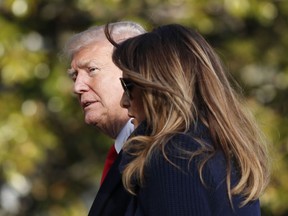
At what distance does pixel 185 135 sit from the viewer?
274 centimetres

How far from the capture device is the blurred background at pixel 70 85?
20.9ft

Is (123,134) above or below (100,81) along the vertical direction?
below

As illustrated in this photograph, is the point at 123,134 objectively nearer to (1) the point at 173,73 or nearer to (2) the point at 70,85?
(1) the point at 173,73

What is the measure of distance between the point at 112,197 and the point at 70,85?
11.9 feet

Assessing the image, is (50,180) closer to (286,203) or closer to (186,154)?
(286,203)

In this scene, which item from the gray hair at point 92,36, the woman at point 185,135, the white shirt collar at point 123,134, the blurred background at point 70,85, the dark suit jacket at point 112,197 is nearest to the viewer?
the woman at point 185,135

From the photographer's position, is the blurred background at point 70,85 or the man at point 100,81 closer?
the man at point 100,81

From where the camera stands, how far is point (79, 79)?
3.65m

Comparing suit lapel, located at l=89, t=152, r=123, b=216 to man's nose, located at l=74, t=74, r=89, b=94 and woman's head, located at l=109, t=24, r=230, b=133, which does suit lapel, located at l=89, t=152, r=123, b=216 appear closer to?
woman's head, located at l=109, t=24, r=230, b=133

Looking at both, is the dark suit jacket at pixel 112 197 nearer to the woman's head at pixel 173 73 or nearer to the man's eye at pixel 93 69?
the woman's head at pixel 173 73

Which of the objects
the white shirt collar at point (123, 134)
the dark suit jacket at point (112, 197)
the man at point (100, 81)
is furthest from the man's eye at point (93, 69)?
the dark suit jacket at point (112, 197)

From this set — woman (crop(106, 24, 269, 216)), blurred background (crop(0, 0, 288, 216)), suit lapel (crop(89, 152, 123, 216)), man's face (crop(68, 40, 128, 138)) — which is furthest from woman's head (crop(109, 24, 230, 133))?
blurred background (crop(0, 0, 288, 216))

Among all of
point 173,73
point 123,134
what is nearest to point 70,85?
point 123,134

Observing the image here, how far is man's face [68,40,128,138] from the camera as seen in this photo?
3.58 m
